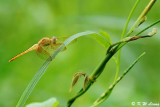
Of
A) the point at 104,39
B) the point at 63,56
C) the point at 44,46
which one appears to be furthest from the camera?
the point at 63,56

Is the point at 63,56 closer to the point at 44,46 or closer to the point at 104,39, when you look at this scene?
the point at 44,46

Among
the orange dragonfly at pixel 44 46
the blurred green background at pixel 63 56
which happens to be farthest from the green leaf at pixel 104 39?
the blurred green background at pixel 63 56

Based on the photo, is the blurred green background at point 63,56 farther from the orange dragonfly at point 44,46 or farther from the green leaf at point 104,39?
the green leaf at point 104,39

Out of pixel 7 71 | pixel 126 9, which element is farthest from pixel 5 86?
pixel 126 9

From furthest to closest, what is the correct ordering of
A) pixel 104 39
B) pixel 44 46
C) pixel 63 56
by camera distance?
pixel 63 56
pixel 44 46
pixel 104 39

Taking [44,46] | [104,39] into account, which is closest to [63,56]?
[44,46]

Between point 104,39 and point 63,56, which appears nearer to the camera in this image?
point 104,39

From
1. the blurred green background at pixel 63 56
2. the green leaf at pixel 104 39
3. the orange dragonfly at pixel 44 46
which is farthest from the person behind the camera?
the blurred green background at pixel 63 56

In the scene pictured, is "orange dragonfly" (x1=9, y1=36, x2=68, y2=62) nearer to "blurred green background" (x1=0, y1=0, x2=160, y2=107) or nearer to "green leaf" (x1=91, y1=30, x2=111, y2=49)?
"green leaf" (x1=91, y1=30, x2=111, y2=49)

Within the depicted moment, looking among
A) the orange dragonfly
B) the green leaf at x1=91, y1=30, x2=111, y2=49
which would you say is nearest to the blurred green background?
the orange dragonfly
